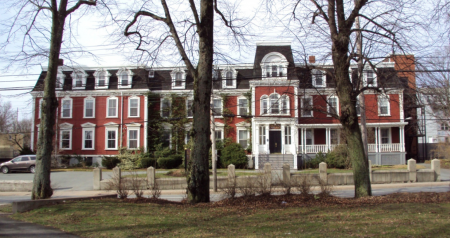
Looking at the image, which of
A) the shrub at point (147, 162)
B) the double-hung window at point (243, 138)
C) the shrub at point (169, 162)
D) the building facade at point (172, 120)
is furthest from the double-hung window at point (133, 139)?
the double-hung window at point (243, 138)

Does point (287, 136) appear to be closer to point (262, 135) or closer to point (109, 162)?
point (262, 135)

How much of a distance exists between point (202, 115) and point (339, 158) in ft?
67.9

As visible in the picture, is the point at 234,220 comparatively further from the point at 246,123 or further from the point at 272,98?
the point at 246,123

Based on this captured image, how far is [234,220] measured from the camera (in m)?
7.77

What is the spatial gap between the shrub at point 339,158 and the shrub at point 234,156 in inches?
281

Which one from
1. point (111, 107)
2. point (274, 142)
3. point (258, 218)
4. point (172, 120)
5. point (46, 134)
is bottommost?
point (258, 218)

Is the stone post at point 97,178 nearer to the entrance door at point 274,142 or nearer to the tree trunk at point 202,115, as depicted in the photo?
the tree trunk at point 202,115

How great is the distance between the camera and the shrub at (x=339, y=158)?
2839cm

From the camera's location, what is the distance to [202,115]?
35.7 ft

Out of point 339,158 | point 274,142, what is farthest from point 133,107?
point 339,158

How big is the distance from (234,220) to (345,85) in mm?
6420

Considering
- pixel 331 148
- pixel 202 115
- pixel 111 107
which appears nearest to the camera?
pixel 202 115

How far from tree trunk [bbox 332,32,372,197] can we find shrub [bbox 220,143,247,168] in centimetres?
1893

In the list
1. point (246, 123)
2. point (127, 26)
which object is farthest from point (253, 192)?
point (246, 123)
